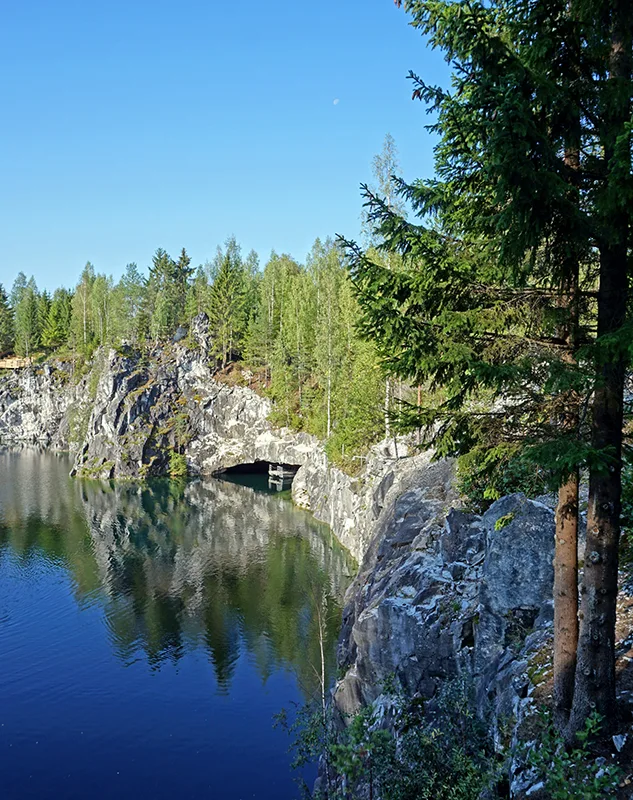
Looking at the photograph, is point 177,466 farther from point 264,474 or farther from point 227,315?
point 227,315

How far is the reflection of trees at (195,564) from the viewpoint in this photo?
30.1 metres

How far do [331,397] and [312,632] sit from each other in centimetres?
2889

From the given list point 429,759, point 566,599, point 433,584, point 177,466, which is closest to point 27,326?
point 177,466

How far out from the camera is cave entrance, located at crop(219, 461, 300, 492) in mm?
70625

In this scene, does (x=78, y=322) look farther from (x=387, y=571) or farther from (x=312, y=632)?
(x=387, y=571)

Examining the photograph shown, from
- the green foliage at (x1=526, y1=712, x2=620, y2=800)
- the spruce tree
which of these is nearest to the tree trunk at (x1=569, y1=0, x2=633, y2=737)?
the spruce tree

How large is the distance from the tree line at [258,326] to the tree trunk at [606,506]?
29.0 m

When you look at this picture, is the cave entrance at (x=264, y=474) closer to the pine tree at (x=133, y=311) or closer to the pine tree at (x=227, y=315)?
the pine tree at (x=227, y=315)

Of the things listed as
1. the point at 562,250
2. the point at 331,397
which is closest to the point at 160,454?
the point at 331,397

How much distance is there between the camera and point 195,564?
4175 cm

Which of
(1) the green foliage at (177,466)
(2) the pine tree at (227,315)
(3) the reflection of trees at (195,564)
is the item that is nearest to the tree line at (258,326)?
(2) the pine tree at (227,315)

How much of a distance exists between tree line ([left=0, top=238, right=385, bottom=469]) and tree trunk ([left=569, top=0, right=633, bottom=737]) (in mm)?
29046

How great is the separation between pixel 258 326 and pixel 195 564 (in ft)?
129

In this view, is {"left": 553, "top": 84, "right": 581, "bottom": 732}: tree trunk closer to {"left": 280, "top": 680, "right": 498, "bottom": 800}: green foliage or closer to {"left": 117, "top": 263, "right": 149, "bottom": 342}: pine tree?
{"left": 280, "top": 680, "right": 498, "bottom": 800}: green foliage
